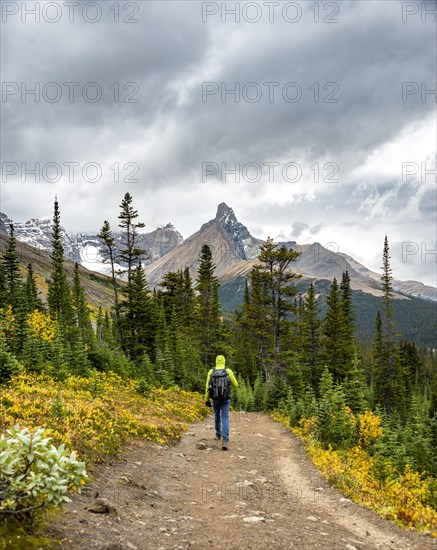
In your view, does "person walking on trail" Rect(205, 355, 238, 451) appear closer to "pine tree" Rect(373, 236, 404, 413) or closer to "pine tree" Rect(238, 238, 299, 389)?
"pine tree" Rect(238, 238, 299, 389)

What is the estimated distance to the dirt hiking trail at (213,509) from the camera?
18.5ft

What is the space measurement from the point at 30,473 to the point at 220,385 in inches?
358

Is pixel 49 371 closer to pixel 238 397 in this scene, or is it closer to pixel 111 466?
pixel 111 466

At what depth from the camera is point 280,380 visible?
27.8 metres

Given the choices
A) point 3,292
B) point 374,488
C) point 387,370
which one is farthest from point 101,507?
point 387,370

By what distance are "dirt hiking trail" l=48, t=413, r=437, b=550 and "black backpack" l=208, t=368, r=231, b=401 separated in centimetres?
173

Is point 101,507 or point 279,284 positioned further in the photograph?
point 279,284

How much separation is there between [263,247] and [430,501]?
1031 inches

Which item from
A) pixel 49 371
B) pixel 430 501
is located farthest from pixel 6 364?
pixel 430 501

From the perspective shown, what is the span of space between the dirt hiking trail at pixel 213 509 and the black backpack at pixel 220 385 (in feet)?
5.66

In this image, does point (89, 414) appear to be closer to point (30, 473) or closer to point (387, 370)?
point (30, 473)

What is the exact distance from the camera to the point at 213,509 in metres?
7.36

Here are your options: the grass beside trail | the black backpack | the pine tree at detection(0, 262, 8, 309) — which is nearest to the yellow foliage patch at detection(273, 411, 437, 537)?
the black backpack

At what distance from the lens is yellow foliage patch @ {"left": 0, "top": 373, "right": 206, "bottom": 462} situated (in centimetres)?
927
